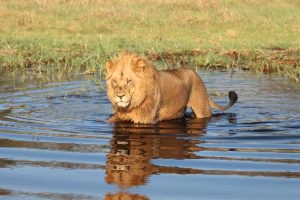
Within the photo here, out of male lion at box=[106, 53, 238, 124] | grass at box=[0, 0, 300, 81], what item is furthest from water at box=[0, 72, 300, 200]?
grass at box=[0, 0, 300, 81]

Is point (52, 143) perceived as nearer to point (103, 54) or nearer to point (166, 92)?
point (166, 92)

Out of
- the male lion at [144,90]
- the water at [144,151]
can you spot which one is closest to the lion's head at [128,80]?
the male lion at [144,90]

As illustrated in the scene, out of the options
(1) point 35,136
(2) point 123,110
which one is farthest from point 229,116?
(1) point 35,136

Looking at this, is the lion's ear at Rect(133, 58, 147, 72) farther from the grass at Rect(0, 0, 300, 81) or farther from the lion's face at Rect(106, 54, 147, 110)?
the grass at Rect(0, 0, 300, 81)

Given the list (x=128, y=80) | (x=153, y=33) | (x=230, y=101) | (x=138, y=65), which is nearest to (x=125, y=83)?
(x=128, y=80)

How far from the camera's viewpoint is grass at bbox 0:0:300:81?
16484mm

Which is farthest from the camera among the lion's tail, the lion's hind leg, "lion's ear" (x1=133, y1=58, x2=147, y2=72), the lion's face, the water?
the lion's tail

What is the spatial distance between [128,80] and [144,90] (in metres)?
0.27

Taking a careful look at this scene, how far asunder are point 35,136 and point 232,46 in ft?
38.7

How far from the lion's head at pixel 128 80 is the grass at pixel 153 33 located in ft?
17.7

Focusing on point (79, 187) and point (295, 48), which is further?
point (295, 48)

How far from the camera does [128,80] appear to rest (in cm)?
891

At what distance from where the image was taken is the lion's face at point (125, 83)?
883cm

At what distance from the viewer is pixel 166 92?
31.3 feet
